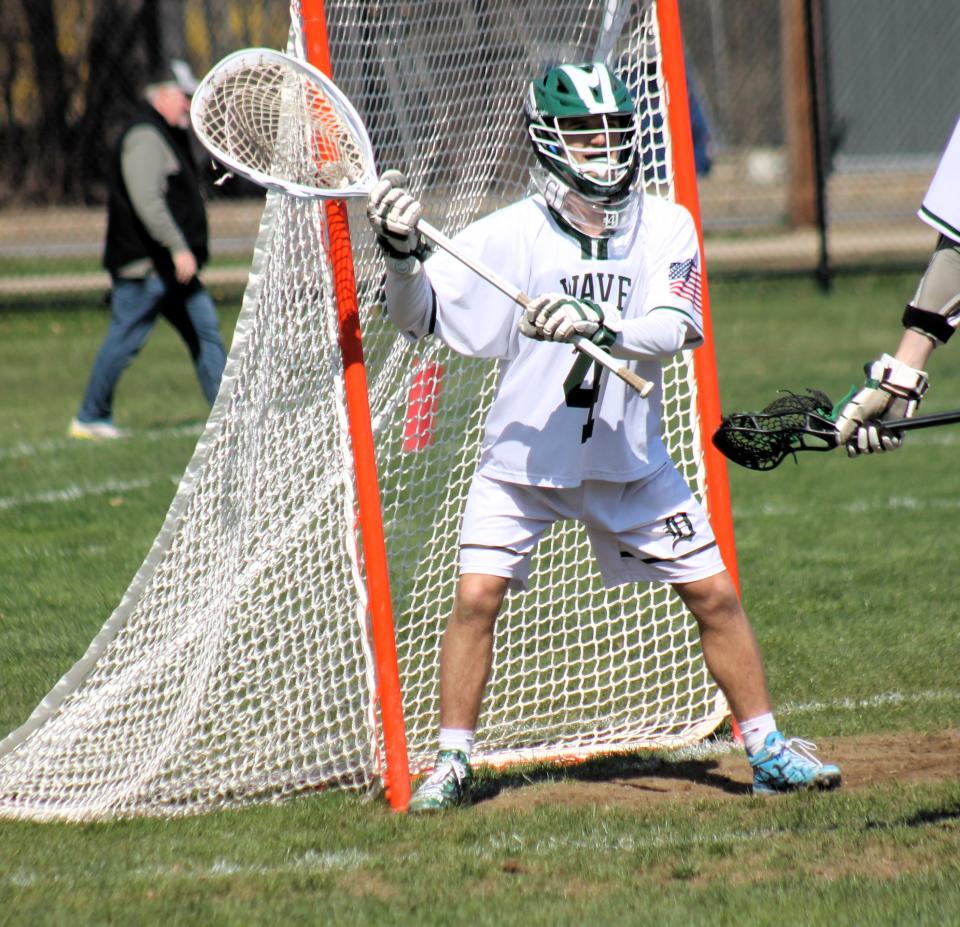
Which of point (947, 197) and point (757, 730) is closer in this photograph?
point (947, 197)

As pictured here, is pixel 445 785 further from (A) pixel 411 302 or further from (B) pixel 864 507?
(B) pixel 864 507

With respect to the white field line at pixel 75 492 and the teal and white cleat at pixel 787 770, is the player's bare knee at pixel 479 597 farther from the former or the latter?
the white field line at pixel 75 492

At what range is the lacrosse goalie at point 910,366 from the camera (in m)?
3.98

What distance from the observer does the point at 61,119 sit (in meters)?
17.1

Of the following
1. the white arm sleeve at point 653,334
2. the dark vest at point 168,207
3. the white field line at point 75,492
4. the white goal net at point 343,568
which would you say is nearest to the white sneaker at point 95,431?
the dark vest at point 168,207

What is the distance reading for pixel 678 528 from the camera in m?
4.49

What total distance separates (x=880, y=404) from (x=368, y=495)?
1392mm

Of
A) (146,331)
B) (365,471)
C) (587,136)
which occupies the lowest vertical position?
(146,331)

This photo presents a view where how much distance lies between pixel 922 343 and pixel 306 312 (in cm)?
172

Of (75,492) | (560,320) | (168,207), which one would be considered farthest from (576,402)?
(168,207)

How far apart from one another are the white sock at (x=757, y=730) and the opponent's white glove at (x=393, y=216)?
162 cm

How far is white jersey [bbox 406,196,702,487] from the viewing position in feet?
14.4

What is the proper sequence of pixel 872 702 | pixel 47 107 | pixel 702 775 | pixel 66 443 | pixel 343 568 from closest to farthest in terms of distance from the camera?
pixel 343 568 < pixel 702 775 < pixel 872 702 < pixel 66 443 < pixel 47 107

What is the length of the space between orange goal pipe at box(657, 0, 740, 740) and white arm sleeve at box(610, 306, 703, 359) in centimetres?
81
